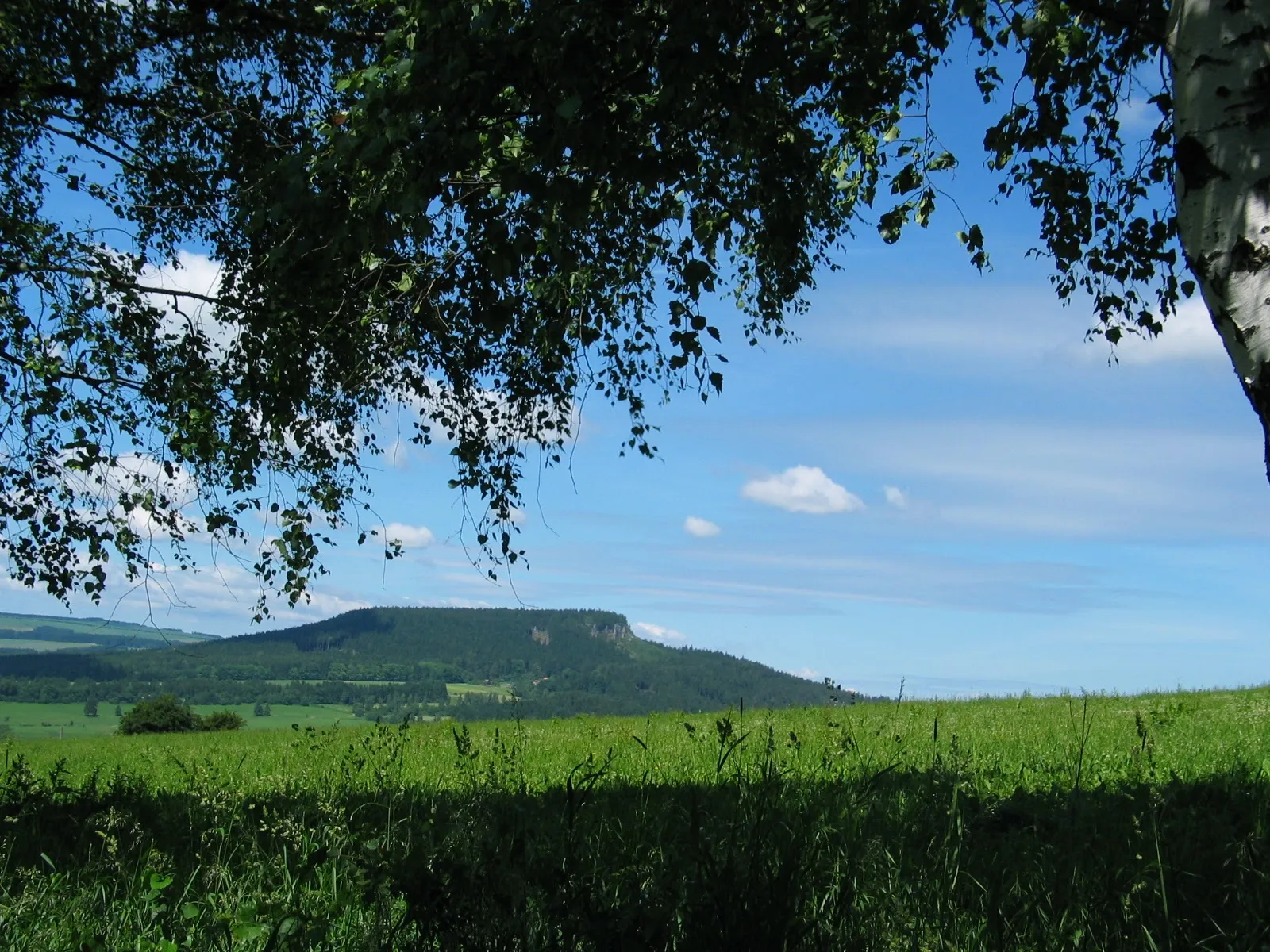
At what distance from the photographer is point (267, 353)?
802cm

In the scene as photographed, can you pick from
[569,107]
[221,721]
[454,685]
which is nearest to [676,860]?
[569,107]

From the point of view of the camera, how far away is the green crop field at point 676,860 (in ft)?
9.49

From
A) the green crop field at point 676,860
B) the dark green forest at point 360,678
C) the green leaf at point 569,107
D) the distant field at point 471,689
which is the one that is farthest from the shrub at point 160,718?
the distant field at point 471,689

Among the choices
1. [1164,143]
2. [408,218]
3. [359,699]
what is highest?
[1164,143]

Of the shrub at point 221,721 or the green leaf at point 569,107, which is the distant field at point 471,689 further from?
the green leaf at point 569,107

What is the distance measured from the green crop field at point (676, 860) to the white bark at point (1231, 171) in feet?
5.98

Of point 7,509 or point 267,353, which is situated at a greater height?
point 267,353

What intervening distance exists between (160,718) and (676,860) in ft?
131

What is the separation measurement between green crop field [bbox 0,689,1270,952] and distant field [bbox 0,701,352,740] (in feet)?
248

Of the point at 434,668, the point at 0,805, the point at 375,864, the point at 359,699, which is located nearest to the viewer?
the point at 375,864

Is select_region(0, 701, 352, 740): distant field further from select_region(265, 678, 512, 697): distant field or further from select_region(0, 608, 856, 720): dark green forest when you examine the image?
select_region(265, 678, 512, 697): distant field

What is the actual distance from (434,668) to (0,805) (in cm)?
17224

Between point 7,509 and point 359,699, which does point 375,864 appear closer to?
point 7,509

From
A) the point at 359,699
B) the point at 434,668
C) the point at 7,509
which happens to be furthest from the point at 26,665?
the point at 7,509
